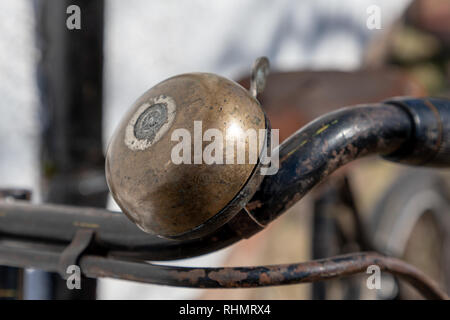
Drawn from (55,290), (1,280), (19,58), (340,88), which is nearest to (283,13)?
(340,88)

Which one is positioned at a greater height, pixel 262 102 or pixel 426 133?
pixel 262 102

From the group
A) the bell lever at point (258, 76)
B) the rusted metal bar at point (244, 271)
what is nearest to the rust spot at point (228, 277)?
the rusted metal bar at point (244, 271)

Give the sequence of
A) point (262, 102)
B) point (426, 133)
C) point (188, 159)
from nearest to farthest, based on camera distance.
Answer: point (188, 159), point (426, 133), point (262, 102)

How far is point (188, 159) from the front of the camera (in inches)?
14.7

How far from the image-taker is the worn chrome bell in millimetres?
374

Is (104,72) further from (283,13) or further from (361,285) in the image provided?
(283,13)

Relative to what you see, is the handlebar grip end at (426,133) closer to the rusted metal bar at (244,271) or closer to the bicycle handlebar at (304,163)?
the bicycle handlebar at (304,163)

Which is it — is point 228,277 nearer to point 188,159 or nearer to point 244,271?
point 244,271

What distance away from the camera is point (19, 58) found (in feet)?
4.47

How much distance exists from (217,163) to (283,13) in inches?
80.1

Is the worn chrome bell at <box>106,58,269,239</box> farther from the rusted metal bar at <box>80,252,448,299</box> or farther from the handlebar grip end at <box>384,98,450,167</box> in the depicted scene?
the handlebar grip end at <box>384,98,450,167</box>

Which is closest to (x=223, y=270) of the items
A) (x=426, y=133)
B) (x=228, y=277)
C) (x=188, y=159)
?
(x=228, y=277)

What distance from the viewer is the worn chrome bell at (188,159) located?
1.23ft
